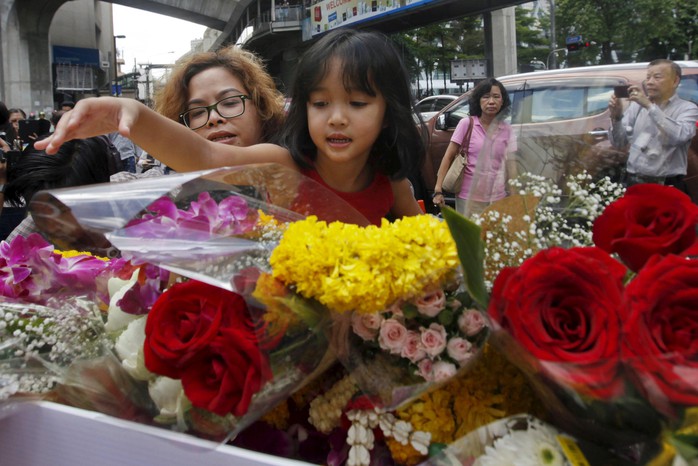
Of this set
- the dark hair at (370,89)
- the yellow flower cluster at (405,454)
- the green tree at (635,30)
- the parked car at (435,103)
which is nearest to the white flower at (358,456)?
the yellow flower cluster at (405,454)

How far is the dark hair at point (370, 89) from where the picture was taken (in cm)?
175

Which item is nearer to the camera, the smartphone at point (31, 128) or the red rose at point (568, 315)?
the red rose at point (568, 315)

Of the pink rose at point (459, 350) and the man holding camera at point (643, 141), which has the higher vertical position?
the man holding camera at point (643, 141)

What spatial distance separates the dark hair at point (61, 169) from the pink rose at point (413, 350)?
5.16ft

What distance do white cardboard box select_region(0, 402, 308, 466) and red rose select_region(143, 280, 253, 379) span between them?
10 centimetres

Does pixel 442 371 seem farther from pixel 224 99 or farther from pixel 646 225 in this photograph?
pixel 224 99

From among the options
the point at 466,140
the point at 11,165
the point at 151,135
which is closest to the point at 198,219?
the point at 151,135

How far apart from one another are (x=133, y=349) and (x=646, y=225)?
2.58ft

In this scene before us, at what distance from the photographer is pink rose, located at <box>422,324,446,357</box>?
0.92m

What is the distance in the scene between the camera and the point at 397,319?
95cm

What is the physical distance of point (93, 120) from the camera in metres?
1.26

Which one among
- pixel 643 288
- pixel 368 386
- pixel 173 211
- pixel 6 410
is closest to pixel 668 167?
pixel 643 288

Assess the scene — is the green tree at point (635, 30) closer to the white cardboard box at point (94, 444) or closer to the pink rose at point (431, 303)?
the pink rose at point (431, 303)

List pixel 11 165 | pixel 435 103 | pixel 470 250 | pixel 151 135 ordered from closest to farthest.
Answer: pixel 470 250 → pixel 151 135 → pixel 11 165 → pixel 435 103
